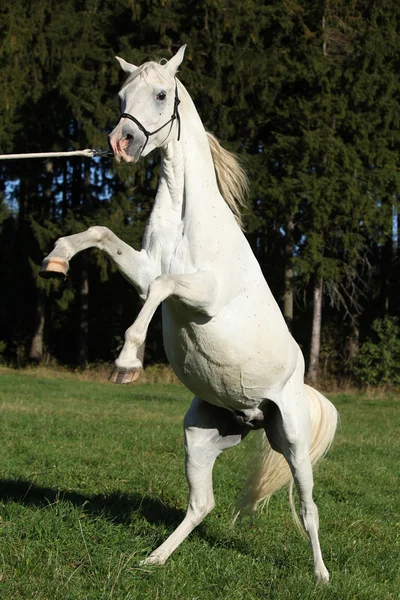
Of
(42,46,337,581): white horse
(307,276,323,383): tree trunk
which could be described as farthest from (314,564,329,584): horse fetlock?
(307,276,323,383): tree trunk

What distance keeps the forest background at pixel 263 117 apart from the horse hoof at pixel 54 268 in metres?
17.7

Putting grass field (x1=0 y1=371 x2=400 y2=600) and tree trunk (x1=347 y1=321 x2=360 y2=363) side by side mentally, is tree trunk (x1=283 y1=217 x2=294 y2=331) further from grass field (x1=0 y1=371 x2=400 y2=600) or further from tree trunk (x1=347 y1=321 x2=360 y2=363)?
grass field (x1=0 y1=371 x2=400 y2=600)

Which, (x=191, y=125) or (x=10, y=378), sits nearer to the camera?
(x=191, y=125)

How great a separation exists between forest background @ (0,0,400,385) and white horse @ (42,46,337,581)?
1668 cm

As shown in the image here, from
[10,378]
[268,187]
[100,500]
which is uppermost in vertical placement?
[268,187]

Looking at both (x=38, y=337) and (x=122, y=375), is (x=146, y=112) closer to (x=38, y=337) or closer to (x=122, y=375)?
(x=122, y=375)

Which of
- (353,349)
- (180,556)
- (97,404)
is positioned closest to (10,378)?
(97,404)

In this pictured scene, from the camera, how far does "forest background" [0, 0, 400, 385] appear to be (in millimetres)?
21250

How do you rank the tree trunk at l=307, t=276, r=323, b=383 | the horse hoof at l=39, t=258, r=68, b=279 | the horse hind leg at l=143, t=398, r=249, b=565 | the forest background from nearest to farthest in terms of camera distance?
1. the horse hoof at l=39, t=258, r=68, b=279
2. the horse hind leg at l=143, t=398, r=249, b=565
3. the forest background
4. the tree trunk at l=307, t=276, r=323, b=383

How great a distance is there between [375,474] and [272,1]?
2019 centimetres

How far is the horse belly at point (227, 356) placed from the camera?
3953mm

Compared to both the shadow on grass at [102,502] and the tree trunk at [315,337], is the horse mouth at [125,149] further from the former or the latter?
the tree trunk at [315,337]

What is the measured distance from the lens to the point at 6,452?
24.3 feet

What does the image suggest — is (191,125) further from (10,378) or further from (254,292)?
(10,378)
